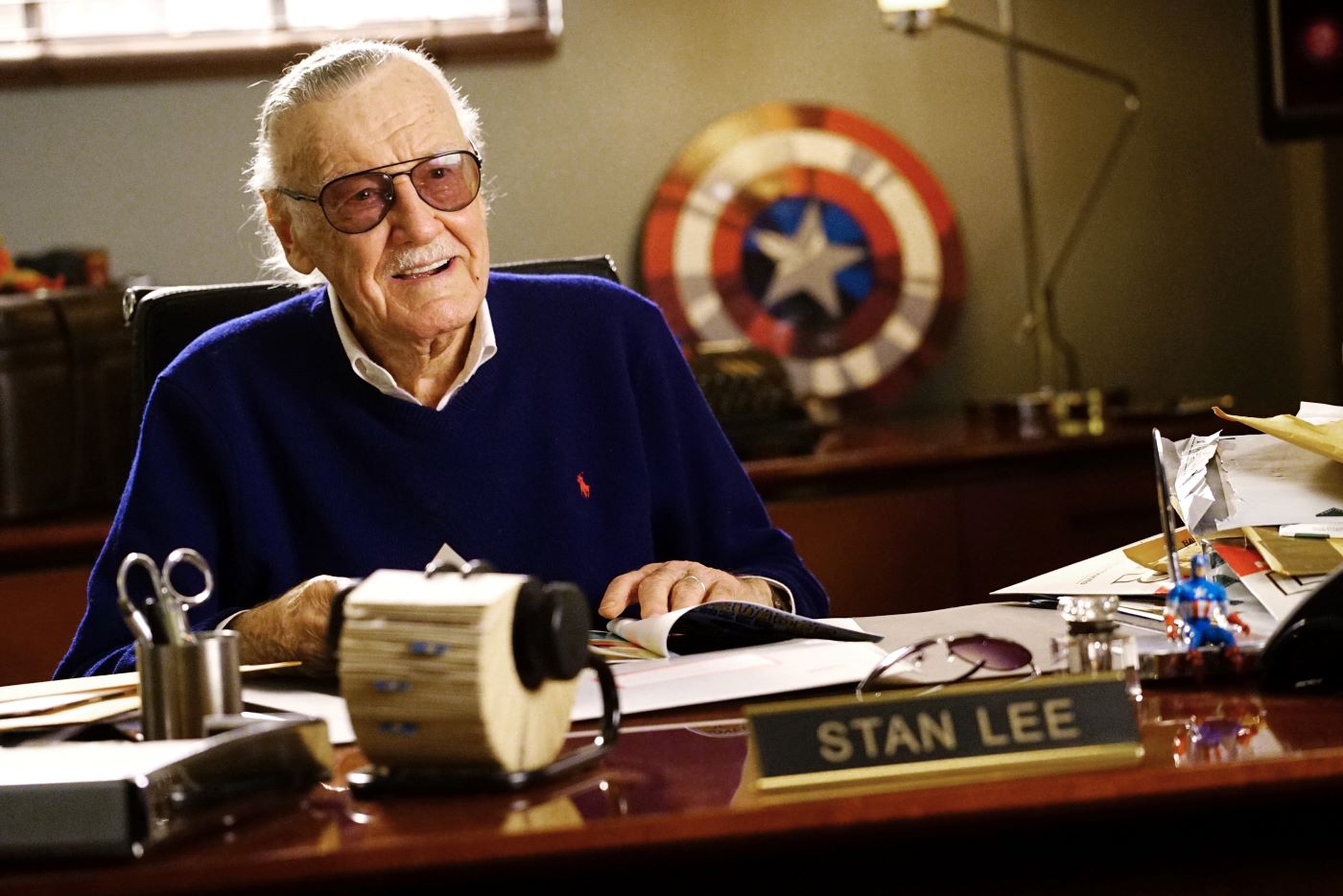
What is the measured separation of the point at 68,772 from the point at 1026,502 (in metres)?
1.92

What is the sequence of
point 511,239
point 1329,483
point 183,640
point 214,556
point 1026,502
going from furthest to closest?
point 511,239 < point 1026,502 < point 214,556 < point 1329,483 < point 183,640

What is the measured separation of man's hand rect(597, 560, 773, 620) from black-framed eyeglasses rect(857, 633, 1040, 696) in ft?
1.03

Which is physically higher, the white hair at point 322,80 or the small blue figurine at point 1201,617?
the white hair at point 322,80

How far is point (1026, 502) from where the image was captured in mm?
2492

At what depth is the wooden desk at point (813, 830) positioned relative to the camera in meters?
→ 0.72

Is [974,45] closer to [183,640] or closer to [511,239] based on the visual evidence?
[511,239]

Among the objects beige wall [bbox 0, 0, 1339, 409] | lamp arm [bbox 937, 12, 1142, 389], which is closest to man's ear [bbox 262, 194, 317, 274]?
beige wall [bbox 0, 0, 1339, 409]

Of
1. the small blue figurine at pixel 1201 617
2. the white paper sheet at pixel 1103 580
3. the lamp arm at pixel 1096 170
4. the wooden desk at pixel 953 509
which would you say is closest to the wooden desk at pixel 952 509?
the wooden desk at pixel 953 509

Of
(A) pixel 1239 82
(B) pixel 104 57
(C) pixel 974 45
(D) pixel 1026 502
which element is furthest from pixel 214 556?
(A) pixel 1239 82

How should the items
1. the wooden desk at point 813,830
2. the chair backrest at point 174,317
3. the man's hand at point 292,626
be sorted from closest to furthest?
the wooden desk at point 813,830
the man's hand at point 292,626
the chair backrest at point 174,317

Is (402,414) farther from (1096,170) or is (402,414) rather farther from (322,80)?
(1096,170)

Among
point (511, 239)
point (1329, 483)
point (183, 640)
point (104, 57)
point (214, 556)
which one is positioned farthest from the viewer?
point (511, 239)

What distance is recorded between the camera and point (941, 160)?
304 cm

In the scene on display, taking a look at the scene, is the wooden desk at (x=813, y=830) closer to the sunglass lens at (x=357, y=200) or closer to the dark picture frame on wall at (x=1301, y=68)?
the sunglass lens at (x=357, y=200)
